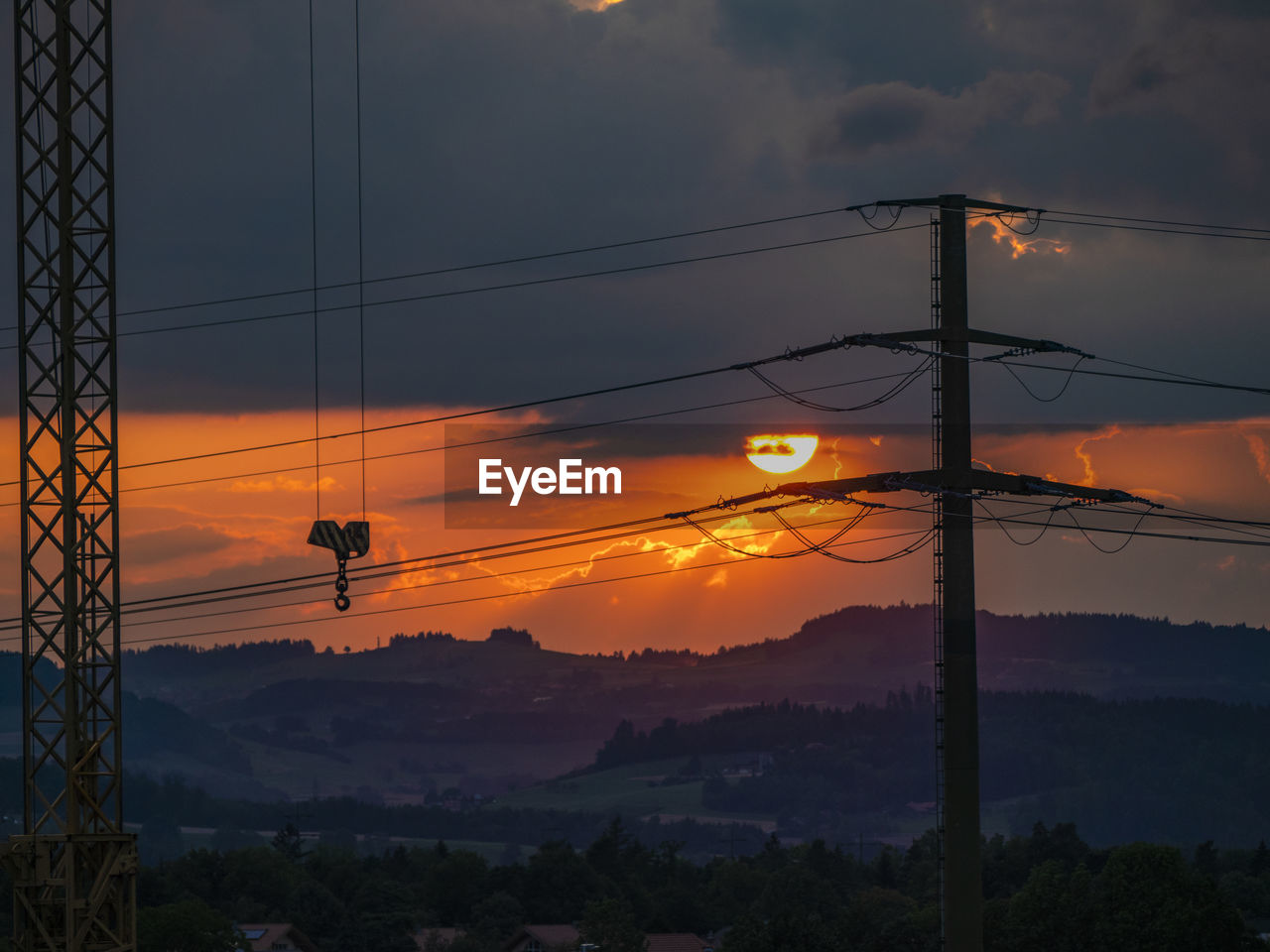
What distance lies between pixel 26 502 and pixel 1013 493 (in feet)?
121

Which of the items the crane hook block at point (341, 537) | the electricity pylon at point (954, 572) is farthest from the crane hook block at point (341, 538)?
the electricity pylon at point (954, 572)

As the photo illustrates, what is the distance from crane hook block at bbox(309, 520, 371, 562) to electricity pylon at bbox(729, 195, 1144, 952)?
21.0 metres

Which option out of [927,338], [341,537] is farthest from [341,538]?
[927,338]

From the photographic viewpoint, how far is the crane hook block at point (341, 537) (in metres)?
66.1

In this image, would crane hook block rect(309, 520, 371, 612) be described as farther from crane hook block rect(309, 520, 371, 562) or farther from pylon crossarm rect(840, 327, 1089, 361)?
pylon crossarm rect(840, 327, 1089, 361)

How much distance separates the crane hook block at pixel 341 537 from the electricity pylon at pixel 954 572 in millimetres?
20987

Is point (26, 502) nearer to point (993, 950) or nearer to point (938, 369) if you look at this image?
point (938, 369)

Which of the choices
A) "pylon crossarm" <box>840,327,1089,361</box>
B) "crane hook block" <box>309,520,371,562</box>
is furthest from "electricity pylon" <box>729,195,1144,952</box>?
"crane hook block" <box>309,520,371,562</box>

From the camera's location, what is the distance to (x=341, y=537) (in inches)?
2618

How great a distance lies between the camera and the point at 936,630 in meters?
54.4

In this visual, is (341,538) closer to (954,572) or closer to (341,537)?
(341,537)

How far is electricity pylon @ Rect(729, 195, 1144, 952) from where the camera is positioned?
5306cm

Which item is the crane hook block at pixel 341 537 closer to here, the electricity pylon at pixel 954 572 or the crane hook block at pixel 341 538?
the crane hook block at pixel 341 538

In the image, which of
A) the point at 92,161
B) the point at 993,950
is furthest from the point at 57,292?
the point at 993,950
